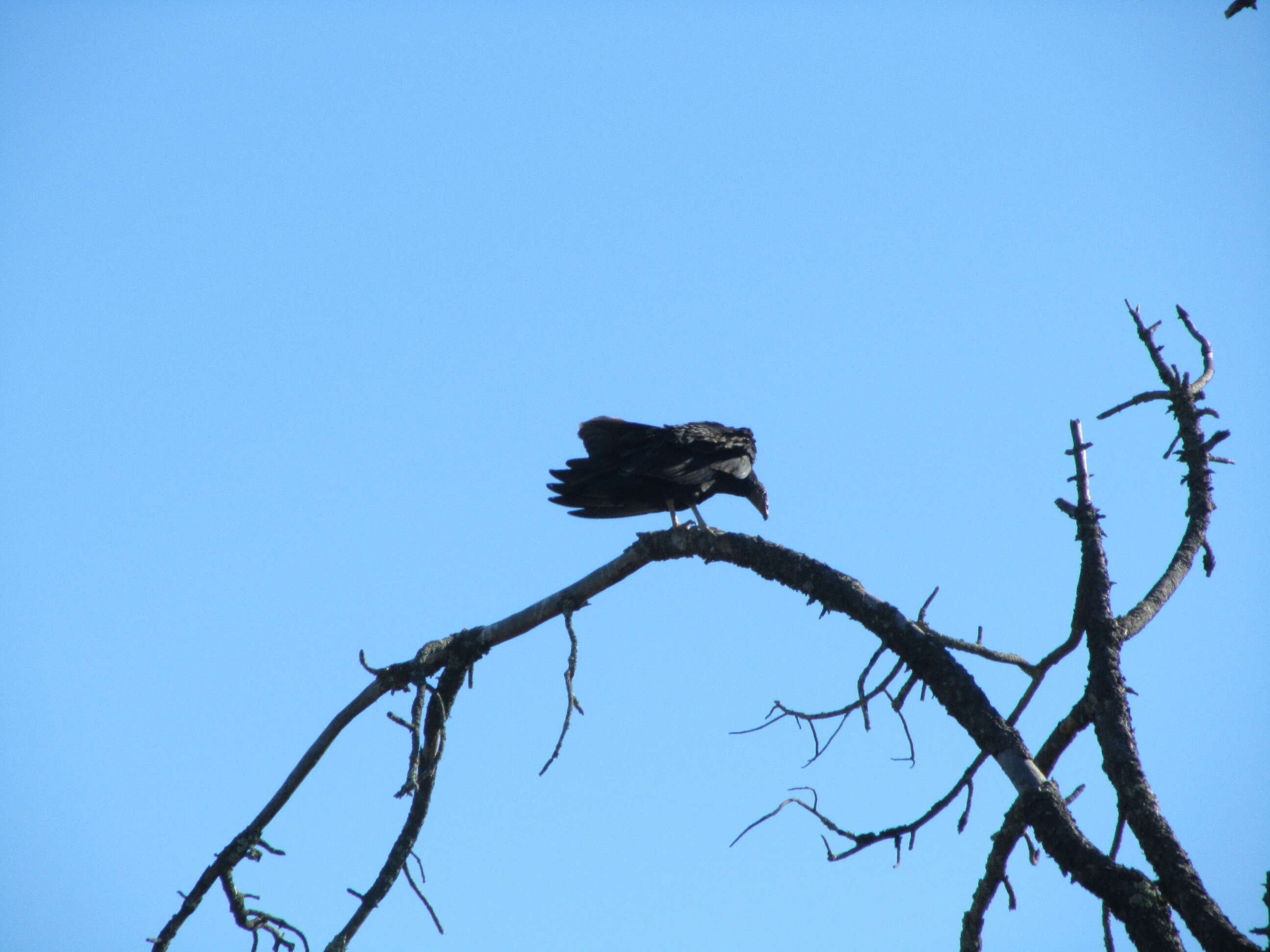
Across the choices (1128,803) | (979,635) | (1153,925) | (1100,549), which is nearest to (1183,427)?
(1100,549)

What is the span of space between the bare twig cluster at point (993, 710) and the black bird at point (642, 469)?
0.96 m

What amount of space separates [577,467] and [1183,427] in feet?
8.61

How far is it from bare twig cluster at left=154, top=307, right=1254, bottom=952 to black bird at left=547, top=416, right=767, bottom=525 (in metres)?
0.96

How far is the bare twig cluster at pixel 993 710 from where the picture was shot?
3221 millimetres

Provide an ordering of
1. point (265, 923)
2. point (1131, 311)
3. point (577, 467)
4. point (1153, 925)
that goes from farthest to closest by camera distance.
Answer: point (577, 467) → point (265, 923) → point (1131, 311) → point (1153, 925)

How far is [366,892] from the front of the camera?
4.32m

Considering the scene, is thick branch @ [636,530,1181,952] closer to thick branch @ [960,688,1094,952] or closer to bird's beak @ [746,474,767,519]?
thick branch @ [960,688,1094,952]

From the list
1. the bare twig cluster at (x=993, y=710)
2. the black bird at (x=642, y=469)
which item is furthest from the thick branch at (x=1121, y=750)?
the black bird at (x=642, y=469)

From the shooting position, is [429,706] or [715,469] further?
[715,469]

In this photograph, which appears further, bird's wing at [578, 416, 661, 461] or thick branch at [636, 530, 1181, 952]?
bird's wing at [578, 416, 661, 461]

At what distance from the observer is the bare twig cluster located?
322 cm

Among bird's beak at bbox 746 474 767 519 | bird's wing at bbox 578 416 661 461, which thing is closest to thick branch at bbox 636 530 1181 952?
bird's wing at bbox 578 416 661 461

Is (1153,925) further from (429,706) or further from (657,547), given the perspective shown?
(429,706)

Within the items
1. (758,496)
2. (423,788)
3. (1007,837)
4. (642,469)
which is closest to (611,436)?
(642,469)
